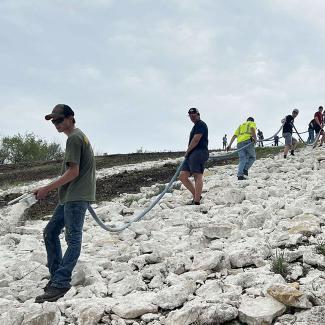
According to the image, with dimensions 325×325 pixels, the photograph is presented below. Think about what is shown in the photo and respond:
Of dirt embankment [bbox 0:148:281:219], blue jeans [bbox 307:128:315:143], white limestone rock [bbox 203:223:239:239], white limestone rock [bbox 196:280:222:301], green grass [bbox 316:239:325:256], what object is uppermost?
blue jeans [bbox 307:128:315:143]

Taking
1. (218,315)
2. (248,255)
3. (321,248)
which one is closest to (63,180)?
(218,315)

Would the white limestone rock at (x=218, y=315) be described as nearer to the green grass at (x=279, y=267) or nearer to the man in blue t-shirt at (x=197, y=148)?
the green grass at (x=279, y=267)

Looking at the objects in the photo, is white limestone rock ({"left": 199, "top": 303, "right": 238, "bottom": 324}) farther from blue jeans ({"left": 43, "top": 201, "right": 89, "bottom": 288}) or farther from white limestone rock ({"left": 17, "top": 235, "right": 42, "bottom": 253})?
white limestone rock ({"left": 17, "top": 235, "right": 42, "bottom": 253})

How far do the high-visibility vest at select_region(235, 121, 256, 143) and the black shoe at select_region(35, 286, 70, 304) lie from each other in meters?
7.17

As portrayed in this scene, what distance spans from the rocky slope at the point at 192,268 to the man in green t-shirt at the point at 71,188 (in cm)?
25

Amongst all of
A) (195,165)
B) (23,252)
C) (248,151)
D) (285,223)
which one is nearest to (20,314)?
(23,252)

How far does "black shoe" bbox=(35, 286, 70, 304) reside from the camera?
4598 millimetres

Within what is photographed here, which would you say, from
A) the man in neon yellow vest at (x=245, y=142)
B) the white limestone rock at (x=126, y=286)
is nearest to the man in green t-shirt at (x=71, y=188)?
the white limestone rock at (x=126, y=286)

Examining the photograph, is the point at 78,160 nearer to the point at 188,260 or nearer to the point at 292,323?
the point at 188,260

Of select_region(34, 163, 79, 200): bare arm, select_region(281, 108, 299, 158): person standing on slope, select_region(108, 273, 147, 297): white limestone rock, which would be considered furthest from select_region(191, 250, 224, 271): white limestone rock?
select_region(281, 108, 299, 158): person standing on slope

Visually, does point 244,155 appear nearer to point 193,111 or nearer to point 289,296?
point 193,111

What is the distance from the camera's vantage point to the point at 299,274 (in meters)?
4.54

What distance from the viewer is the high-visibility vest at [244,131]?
1101cm

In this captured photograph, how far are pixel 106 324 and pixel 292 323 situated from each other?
156cm
